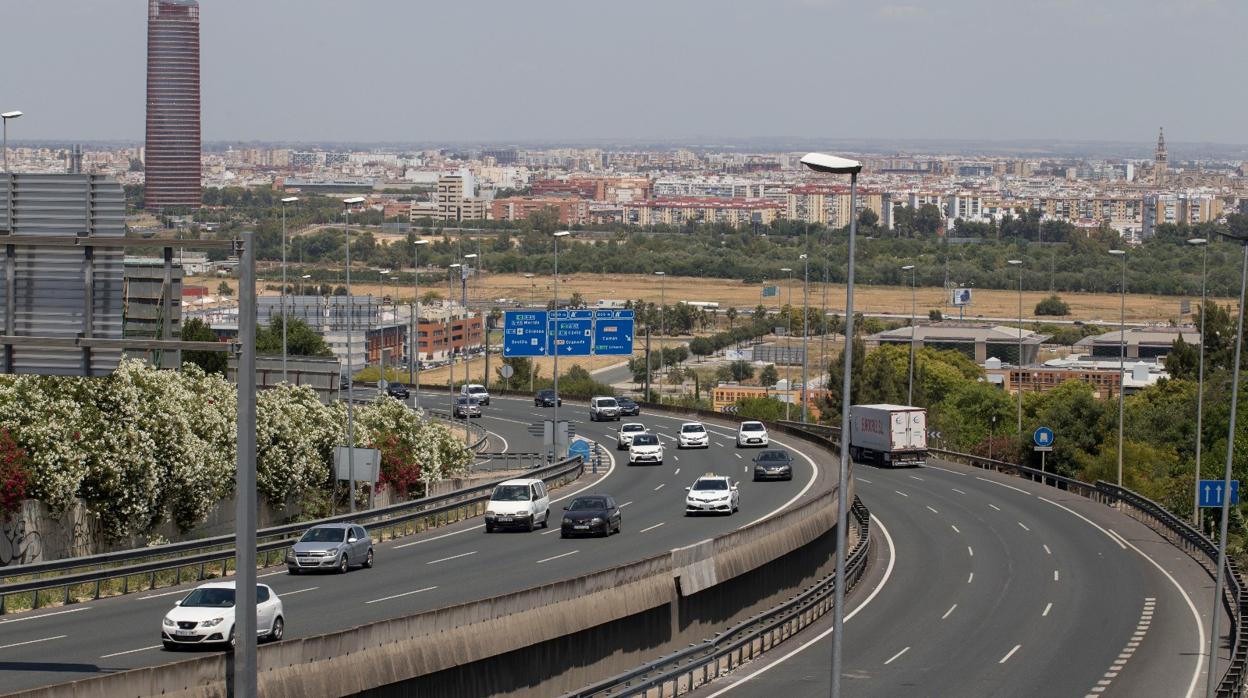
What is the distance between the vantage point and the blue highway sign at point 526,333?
7850 centimetres

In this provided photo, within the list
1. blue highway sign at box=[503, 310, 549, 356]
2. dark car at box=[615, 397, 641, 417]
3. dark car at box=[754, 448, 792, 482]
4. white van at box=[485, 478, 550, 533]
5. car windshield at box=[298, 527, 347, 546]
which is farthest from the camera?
dark car at box=[615, 397, 641, 417]

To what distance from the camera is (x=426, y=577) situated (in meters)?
38.7

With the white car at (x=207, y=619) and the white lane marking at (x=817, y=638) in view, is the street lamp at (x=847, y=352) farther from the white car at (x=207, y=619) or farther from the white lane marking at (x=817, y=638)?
the white car at (x=207, y=619)

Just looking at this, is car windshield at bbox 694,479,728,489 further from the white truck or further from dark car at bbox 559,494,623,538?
the white truck

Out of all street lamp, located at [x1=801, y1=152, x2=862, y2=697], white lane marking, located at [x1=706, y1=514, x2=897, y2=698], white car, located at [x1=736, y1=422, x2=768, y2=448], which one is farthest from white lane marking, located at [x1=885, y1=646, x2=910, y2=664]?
white car, located at [x1=736, y1=422, x2=768, y2=448]

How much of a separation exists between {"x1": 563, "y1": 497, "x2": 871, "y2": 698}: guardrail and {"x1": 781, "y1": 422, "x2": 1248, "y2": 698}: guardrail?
7.50 meters

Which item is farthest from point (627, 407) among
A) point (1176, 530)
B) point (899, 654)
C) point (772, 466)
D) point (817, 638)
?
point (899, 654)

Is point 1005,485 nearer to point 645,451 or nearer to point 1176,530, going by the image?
point 645,451

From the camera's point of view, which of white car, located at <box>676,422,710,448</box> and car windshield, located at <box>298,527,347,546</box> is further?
white car, located at <box>676,422,710,448</box>

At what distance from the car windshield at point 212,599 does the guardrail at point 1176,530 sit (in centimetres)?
1643

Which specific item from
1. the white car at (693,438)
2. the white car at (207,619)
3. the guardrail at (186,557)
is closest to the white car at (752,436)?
the white car at (693,438)

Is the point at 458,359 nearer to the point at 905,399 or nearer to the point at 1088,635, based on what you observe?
the point at 905,399

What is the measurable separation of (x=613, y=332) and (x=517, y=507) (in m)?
32.7

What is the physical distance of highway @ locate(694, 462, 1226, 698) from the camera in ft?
106
